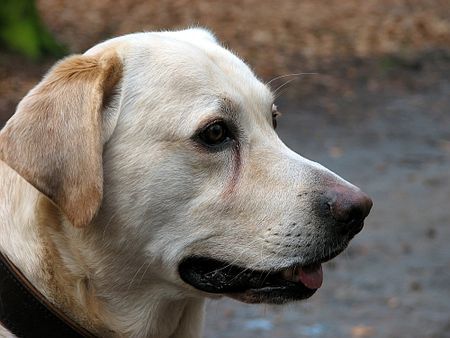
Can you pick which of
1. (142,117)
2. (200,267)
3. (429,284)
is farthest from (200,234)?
(429,284)

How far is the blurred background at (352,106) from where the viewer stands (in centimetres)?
666

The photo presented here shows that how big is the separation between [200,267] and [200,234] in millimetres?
142

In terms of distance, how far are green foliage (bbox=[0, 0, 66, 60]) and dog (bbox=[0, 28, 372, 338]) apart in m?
8.67

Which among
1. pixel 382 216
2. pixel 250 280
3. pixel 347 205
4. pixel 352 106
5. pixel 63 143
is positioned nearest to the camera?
pixel 63 143

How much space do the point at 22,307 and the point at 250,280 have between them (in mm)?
783

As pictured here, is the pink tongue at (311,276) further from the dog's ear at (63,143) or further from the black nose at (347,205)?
the dog's ear at (63,143)

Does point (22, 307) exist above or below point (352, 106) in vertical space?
above

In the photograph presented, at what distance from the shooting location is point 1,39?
12.0 metres

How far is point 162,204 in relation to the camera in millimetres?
3396

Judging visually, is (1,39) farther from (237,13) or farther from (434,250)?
(434,250)

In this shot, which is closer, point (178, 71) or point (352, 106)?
point (178, 71)

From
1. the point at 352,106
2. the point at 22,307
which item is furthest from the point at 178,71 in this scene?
the point at 352,106

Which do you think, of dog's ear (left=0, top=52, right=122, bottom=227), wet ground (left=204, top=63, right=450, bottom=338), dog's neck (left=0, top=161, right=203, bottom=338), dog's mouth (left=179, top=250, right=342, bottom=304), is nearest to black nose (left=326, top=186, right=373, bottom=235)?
dog's mouth (left=179, top=250, right=342, bottom=304)

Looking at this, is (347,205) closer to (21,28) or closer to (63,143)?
(63,143)
